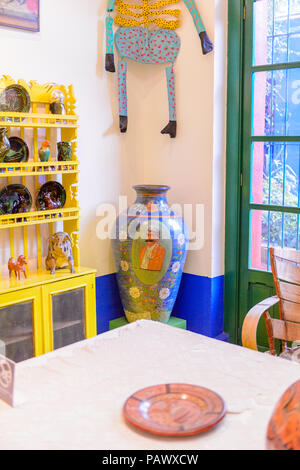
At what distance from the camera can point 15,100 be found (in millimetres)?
3016

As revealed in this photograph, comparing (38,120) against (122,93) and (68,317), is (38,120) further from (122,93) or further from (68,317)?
(68,317)

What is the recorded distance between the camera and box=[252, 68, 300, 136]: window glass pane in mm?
3299

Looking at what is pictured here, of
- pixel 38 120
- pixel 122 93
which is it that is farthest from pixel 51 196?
pixel 122 93

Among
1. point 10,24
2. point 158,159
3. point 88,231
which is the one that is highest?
point 10,24

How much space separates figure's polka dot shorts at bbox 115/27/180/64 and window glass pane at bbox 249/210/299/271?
1.26 metres

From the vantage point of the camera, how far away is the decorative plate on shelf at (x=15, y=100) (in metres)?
2.94

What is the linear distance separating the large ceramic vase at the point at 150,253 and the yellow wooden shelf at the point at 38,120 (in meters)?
0.63

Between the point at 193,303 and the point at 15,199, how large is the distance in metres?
1.46

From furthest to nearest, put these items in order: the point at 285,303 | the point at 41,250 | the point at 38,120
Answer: the point at 41,250, the point at 38,120, the point at 285,303

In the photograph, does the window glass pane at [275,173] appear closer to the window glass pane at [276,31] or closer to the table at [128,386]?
the window glass pane at [276,31]

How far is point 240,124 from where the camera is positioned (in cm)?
358

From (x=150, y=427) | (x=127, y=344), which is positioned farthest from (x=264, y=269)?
(x=150, y=427)

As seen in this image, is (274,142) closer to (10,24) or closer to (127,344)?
(10,24)

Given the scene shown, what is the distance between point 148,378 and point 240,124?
7.62 feet
